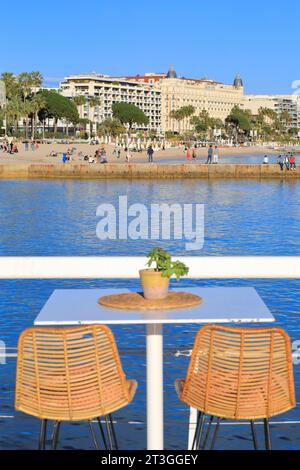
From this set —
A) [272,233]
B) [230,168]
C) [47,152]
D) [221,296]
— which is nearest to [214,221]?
[272,233]

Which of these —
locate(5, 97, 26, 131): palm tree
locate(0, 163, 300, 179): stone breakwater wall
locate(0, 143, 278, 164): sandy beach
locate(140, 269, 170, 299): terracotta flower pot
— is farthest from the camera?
locate(5, 97, 26, 131): palm tree

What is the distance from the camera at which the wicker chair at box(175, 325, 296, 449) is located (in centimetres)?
408

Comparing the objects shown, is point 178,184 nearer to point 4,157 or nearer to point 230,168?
point 230,168

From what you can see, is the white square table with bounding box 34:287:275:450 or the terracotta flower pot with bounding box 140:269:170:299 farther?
the terracotta flower pot with bounding box 140:269:170:299

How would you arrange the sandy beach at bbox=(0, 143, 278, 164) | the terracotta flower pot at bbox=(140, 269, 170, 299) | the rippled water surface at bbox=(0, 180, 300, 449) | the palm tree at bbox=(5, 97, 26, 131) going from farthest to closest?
the palm tree at bbox=(5, 97, 26, 131), the sandy beach at bbox=(0, 143, 278, 164), the rippled water surface at bbox=(0, 180, 300, 449), the terracotta flower pot at bbox=(140, 269, 170, 299)

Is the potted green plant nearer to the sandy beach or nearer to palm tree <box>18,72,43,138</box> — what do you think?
the sandy beach

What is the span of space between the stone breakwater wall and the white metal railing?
195 feet

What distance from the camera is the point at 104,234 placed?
32.5 metres

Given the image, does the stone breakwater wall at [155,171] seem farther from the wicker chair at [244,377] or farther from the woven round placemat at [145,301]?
the wicker chair at [244,377]

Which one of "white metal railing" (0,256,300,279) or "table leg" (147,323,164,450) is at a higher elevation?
"white metal railing" (0,256,300,279)

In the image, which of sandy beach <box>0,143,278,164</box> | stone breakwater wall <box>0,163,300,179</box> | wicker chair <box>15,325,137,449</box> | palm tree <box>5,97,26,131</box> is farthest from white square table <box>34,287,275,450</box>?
palm tree <box>5,97,26,131</box>

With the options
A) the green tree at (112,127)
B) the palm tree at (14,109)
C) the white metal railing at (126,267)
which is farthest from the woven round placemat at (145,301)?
the green tree at (112,127)

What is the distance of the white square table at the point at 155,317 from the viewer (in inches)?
158

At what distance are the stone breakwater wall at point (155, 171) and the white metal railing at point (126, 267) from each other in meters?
59.5
